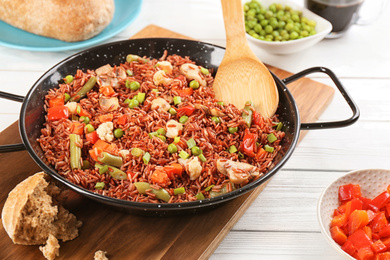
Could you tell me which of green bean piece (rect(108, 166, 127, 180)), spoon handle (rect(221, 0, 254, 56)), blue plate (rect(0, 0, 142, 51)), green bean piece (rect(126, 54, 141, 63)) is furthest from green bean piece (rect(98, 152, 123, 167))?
blue plate (rect(0, 0, 142, 51))

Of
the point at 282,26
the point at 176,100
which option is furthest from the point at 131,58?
the point at 282,26

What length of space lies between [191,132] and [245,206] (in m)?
0.66

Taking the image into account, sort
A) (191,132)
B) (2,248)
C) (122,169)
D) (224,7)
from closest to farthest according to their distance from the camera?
(2,248) < (122,169) < (191,132) < (224,7)

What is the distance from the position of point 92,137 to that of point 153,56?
3.93 feet

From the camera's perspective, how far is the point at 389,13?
238 inches

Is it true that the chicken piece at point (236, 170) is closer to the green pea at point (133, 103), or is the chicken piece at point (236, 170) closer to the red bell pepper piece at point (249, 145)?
the red bell pepper piece at point (249, 145)

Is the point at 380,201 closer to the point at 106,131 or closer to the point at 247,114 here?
the point at 247,114

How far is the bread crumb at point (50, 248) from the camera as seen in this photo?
2.81 metres

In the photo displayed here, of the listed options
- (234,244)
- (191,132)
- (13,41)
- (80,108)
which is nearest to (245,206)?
(234,244)

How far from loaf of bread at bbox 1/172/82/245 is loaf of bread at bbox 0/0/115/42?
7.16 feet

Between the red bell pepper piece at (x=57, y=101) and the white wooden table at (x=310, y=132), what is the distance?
79 centimetres

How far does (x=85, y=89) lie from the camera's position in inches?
148

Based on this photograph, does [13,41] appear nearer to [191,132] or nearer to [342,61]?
[191,132]

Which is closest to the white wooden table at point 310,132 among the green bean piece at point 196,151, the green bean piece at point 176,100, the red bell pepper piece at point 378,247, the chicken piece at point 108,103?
the red bell pepper piece at point 378,247
